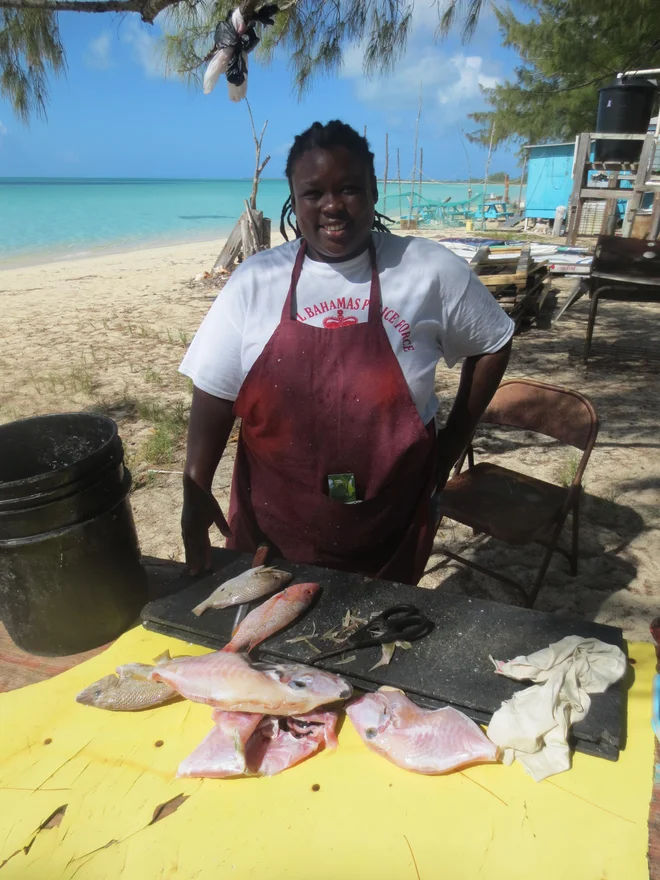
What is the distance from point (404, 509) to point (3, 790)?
122 cm

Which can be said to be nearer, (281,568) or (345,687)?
(345,687)

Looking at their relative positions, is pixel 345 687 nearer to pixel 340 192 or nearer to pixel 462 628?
pixel 462 628

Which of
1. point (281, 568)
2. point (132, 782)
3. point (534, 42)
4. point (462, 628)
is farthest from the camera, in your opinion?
point (534, 42)

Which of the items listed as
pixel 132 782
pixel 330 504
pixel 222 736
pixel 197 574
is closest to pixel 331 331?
pixel 330 504

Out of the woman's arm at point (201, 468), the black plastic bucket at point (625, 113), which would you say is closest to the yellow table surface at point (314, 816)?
the woman's arm at point (201, 468)

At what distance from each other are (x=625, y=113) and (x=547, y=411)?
34.8 feet

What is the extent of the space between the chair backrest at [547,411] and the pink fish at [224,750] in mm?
2087

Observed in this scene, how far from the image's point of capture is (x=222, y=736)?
1.15 meters

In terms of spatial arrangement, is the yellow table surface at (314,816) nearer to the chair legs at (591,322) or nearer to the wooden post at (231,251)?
the chair legs at (591,322)

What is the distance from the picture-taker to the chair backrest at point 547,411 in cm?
277

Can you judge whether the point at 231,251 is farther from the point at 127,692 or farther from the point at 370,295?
the point at 127,692

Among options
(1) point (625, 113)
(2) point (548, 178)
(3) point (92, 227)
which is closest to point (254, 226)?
(1) point (625, 113)

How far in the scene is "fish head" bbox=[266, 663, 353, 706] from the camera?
1.18 meters

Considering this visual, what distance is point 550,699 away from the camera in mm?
1129
